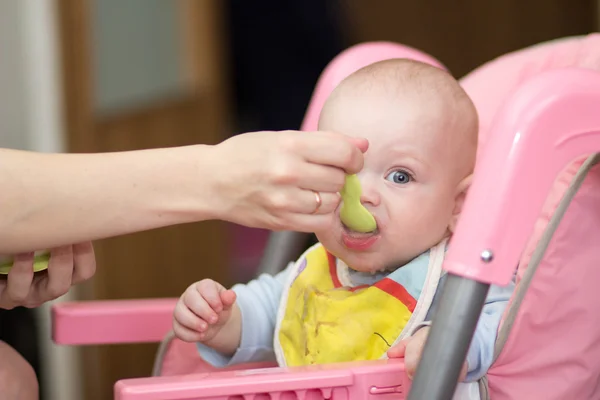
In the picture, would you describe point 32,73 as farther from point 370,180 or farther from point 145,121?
point 370,180

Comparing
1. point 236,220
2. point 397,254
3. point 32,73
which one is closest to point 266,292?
point 397,254

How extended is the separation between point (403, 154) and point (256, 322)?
0.29 metres

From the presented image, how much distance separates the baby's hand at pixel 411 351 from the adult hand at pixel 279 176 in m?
0.15

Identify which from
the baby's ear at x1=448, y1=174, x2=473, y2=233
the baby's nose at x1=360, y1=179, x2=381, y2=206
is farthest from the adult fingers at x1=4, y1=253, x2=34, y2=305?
the baby's ear at x1=448, y1=174, x2=473, y2=233

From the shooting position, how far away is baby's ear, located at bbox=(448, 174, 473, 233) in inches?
37.8

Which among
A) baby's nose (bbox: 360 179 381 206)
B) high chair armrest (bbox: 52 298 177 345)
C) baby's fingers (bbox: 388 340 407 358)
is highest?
baby's nose (bbox: 360 179 381 206)

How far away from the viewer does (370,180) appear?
0.92m

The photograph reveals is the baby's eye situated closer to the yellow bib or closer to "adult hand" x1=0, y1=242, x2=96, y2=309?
the yellow bib

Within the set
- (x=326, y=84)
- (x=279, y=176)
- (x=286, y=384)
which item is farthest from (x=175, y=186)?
(x=326, y=84)

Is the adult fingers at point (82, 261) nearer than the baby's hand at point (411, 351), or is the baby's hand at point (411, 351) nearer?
the baby's hand at point (411, 351)

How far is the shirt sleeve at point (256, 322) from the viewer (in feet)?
3.43

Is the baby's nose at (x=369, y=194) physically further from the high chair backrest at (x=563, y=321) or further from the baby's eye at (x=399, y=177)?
the high chair backrest at (x=563, y=321)

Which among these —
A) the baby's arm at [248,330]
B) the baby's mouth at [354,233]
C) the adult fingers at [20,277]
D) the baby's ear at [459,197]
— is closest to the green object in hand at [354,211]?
the baby's mouth at [354,233]

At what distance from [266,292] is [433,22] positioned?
8.11 feet
